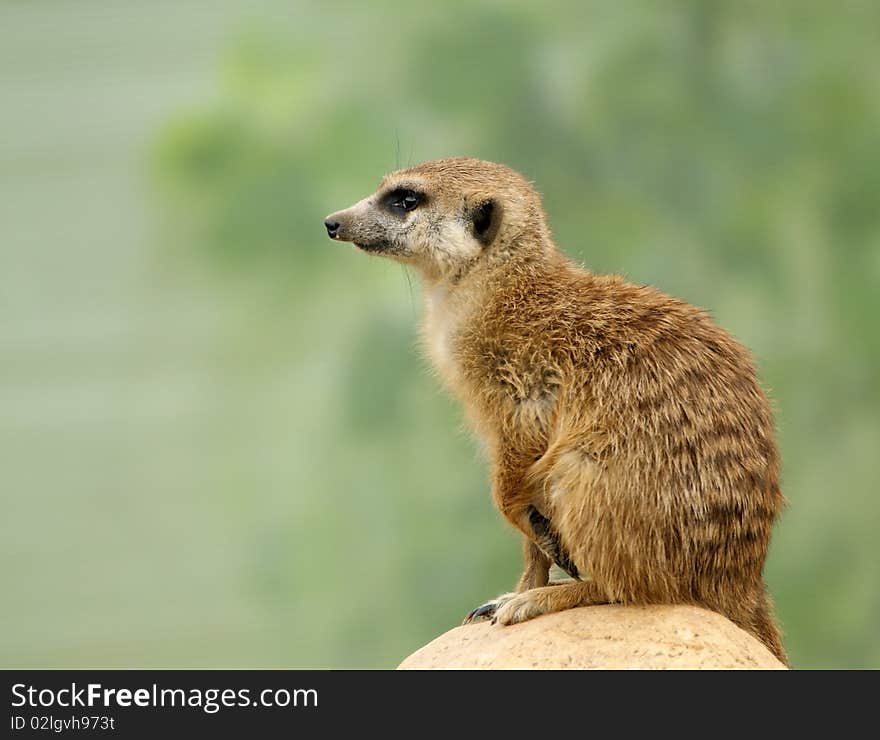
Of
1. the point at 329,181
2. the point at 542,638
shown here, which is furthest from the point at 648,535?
the point at 329,181

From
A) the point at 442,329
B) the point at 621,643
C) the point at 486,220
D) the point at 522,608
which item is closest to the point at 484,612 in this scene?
the point at 522,608

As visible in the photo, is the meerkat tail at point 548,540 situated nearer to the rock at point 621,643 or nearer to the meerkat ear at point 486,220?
the rock at point 621,643

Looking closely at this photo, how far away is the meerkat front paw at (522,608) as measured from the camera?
2191 millimetres

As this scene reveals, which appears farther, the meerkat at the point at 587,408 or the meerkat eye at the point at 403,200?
the meerkat eye at the point at 403,200

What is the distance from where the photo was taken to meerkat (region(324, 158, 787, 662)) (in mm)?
2107

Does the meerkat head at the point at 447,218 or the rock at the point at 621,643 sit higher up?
the meerkat head at the point at 447,218

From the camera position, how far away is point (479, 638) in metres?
2.21

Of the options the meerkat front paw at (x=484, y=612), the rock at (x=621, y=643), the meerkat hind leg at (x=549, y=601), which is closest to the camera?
the rock at (x=621, y=643)

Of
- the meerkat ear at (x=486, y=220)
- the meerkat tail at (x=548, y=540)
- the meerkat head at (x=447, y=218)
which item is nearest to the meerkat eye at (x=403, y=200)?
the meerkat head at (x=447, y=218)

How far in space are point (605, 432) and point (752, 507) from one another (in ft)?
0.86

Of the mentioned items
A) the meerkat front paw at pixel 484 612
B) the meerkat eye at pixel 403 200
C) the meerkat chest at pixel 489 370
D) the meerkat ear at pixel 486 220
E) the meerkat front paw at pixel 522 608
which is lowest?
the meerkat front paw at pixel 522 608

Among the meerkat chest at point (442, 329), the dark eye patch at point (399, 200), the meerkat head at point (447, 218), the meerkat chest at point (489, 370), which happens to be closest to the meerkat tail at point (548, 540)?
the meerkat chest at point (489, 370)

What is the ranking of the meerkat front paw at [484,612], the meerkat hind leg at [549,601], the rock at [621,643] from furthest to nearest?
the meerkat front paw at [484,612], the meerkat hind leg at [549,601], the rock at [621,643]

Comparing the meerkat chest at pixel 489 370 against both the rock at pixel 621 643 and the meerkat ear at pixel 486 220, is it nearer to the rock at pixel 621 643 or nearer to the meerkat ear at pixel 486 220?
the meerkat ear at pixel 486 220
